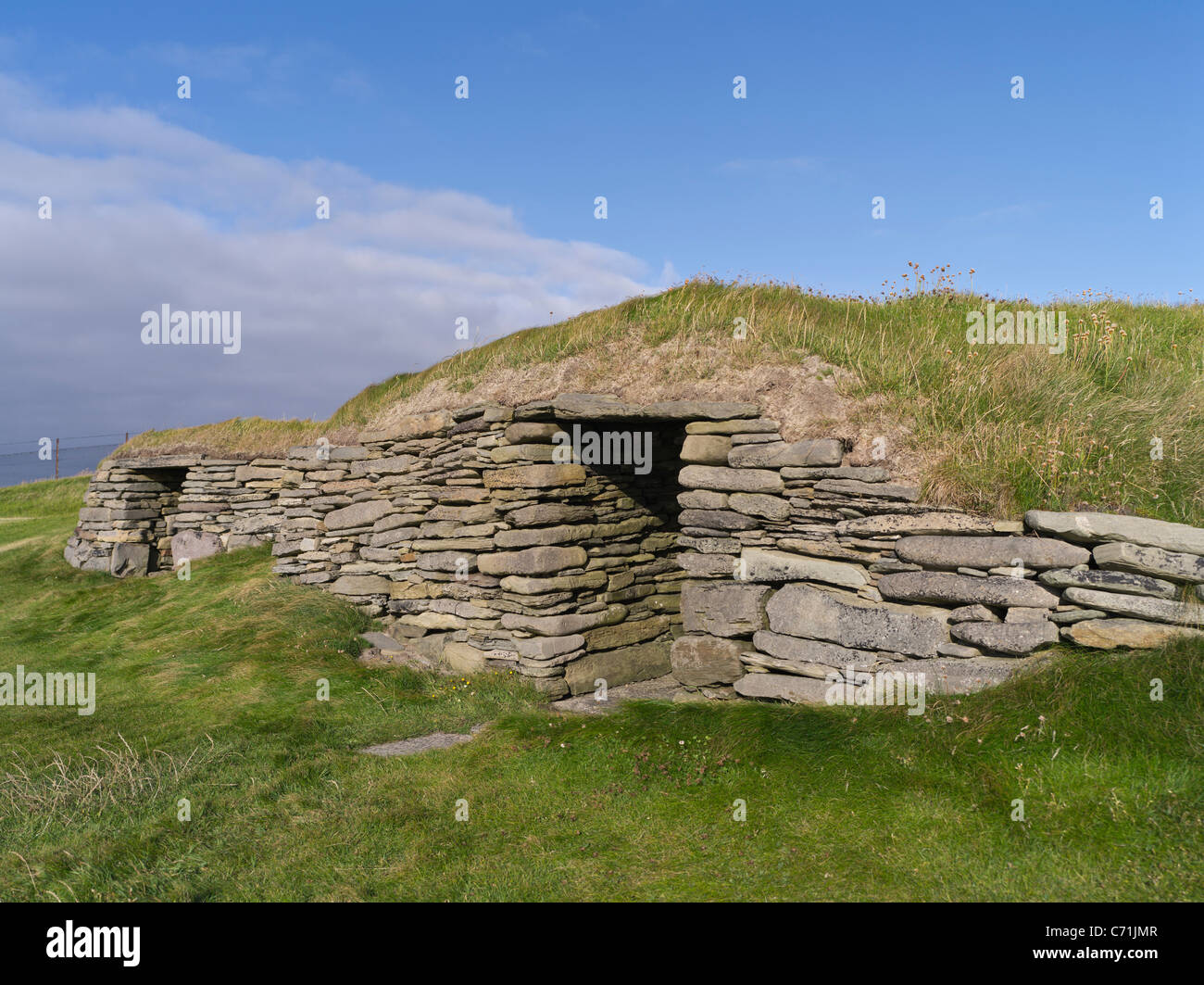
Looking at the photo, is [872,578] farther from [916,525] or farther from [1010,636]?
[1010,636]

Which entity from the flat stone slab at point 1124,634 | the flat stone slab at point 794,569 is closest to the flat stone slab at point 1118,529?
the flat stone slab at point 1124,634

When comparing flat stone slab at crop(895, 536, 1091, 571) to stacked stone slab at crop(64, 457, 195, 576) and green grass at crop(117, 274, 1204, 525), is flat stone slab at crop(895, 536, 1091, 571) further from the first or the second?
stacked stone slab at crop(64, 457, 195, 576)

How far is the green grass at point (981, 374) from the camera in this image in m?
6.07

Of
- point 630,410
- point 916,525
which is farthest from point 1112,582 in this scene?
point 630,410

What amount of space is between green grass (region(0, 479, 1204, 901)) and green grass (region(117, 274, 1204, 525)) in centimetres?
164

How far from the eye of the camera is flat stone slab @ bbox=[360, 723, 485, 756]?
22.0ft

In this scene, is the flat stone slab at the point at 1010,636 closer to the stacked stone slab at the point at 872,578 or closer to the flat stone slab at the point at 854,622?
the stacked stone slab at the point at 872,578

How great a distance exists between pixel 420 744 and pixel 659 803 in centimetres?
255

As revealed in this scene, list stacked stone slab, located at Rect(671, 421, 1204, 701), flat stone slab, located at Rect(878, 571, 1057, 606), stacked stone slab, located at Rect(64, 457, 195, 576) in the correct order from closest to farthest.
→ stacked stone slab, located at Rect(671, 421, 1204, 701) → flat stone slab, located at Rect(878, 571, 1057, 606) → stacked stone slab, located at Rect(64, 457, 195, 576)

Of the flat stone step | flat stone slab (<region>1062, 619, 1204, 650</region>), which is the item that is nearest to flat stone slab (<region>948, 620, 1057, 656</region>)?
flat stone slab (<region>1062, 619, 1204, 650</region>)

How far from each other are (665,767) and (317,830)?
2.41 m
